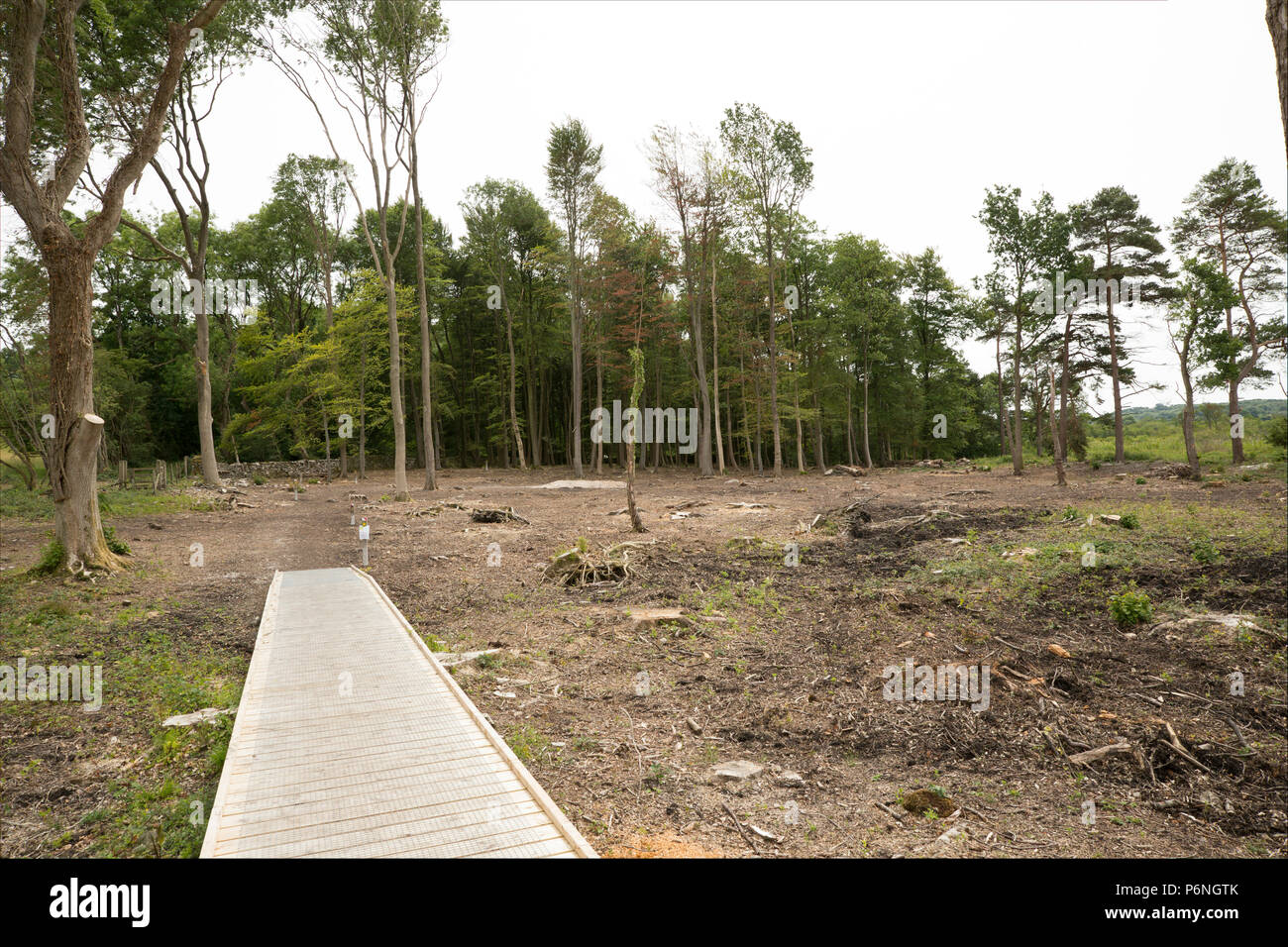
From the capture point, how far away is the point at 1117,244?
105 ft

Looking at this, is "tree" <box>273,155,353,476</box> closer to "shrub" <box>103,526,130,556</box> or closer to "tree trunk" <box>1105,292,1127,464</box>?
"shrub" <box>103,526,130,556</box>

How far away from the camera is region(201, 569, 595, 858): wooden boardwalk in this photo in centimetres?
395

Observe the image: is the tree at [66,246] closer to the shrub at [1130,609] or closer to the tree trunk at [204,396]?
the shrub at [1130,609]

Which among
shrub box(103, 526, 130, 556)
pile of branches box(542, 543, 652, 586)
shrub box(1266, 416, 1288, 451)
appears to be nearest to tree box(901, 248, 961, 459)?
shrub box(1266, 416, 1288, 451)

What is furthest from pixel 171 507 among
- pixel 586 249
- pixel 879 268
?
pixel 879 268

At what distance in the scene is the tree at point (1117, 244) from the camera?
31719mm

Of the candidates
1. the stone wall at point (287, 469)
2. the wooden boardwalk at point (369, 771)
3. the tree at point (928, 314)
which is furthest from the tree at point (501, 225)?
the wooden boardwalk at point (369, 771)

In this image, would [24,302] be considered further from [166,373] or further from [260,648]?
[260,648]

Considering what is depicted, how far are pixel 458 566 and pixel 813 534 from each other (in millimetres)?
9121

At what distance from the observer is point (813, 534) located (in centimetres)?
1703

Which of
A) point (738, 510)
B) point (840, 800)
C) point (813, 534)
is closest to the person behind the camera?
point (840, 800)

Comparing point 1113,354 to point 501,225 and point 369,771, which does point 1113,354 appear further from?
point 369,771

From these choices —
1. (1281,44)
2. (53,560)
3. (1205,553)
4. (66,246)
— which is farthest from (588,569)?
(66,246)

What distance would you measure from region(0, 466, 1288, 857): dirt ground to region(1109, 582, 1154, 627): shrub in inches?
4.4
